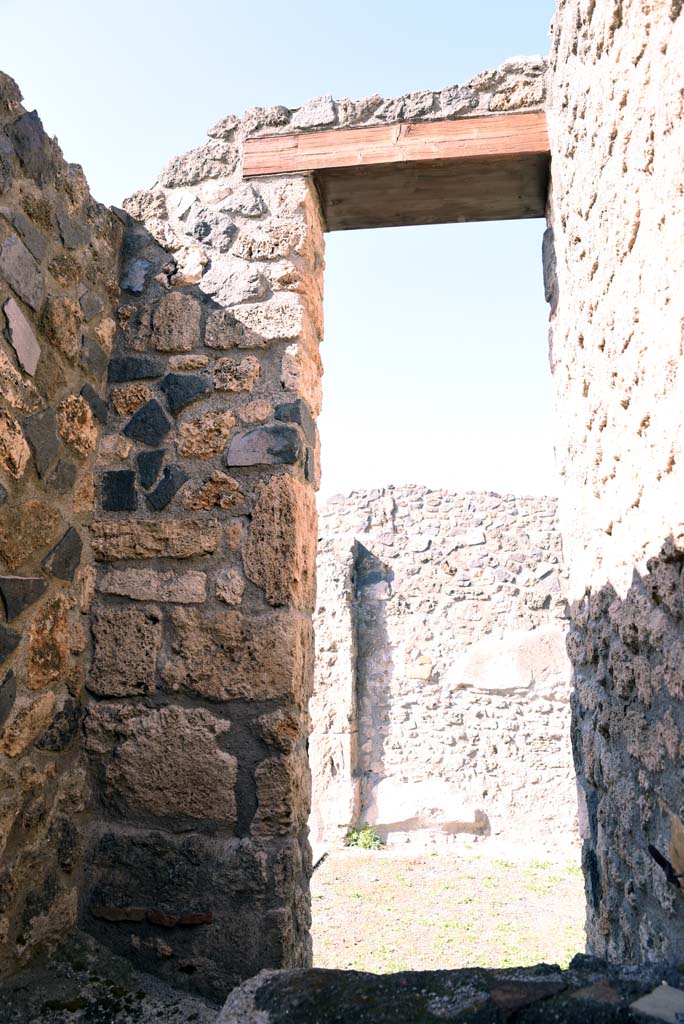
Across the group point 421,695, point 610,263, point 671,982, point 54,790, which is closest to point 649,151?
point 610,263

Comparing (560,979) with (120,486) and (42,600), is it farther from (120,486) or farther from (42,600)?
(120,486)

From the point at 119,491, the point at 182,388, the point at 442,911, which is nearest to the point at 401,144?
the point at 182,388

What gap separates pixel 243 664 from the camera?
6.66 ft

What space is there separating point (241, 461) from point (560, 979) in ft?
5.04

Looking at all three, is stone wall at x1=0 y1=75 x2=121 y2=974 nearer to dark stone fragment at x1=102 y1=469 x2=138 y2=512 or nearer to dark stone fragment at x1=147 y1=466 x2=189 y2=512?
dark stone fragment at x1=102 y1=469 x2=138 y2=512

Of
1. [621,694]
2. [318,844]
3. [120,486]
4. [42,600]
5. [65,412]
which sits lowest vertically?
[318,844]

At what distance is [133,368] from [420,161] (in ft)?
4.07

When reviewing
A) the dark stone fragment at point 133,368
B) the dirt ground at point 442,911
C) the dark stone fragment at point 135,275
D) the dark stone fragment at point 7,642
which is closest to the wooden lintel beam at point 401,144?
the dark stone fragment at point 135,275

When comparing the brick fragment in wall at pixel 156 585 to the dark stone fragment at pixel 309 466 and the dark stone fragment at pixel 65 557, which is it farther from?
the dark stone fragment at pixel 309 466

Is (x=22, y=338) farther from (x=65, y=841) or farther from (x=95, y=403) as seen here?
(x=65, y=841)

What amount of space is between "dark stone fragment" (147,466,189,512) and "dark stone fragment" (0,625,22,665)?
60cm

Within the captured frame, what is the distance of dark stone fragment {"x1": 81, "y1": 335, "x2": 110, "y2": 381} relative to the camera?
2172 millimetres

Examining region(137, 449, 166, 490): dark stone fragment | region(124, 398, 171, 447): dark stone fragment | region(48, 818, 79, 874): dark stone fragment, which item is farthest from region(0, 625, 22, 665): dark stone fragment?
Result: region(124, 398, 171, 447): dark stone fragment

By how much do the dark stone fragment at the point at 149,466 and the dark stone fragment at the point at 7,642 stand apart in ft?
2.11
